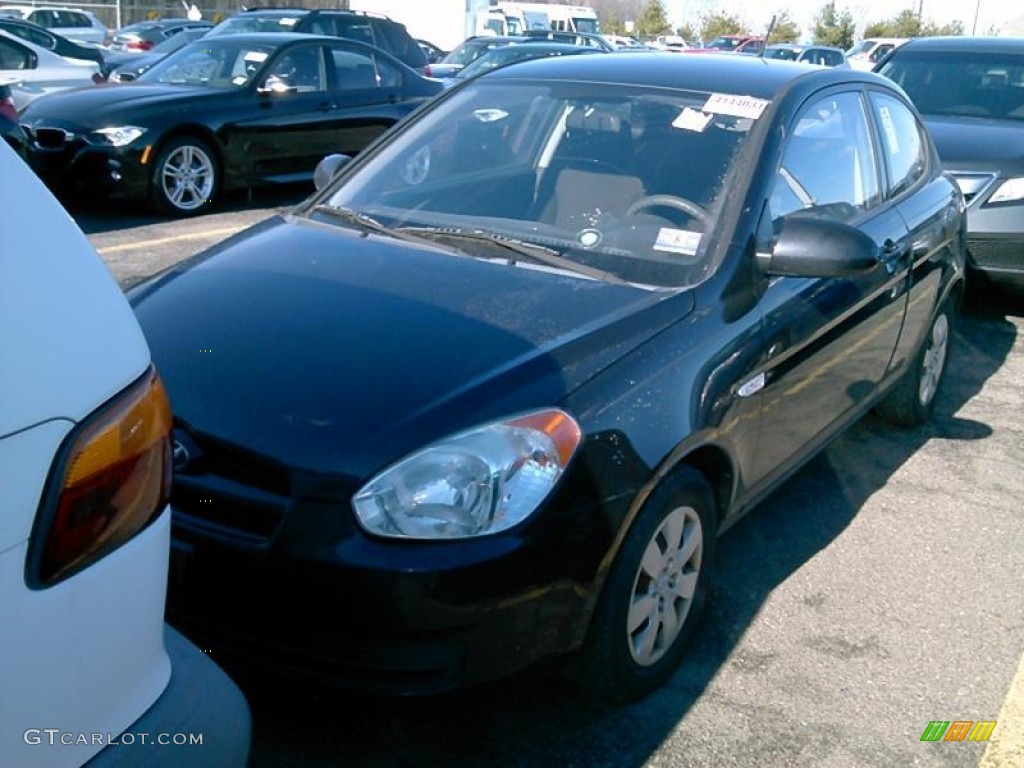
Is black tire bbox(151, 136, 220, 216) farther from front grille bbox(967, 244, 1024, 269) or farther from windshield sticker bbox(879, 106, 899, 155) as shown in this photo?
windshield sticker bbox(879, 106, 899, 155)

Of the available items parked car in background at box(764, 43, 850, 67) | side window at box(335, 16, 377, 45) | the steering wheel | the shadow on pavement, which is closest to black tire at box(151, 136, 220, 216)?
side window at box(335, 16, 377, 45)

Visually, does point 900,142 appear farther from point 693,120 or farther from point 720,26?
point 720,26

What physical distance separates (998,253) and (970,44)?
2.80 meters

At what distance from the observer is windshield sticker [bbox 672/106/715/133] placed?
12.8 ft

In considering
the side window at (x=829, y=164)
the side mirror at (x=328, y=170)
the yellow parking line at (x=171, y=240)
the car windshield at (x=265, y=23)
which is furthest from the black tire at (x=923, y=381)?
the car windshield at (x=265, y=23)

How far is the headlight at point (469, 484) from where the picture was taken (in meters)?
2.61

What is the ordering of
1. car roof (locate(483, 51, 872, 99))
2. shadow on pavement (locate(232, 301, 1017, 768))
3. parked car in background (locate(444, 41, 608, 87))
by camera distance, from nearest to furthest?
shadow on pavement (locate(232, 301, 1017, 768)), car roof (locate(483, 51, 872, 99)), parked car in background (locate(444, 41, 608, 87))

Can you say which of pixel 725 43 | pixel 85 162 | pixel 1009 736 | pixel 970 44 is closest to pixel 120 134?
pixel 85 162

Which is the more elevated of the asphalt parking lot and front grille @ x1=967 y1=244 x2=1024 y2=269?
front grille @ x1=967 y1=244 x2=1024 y2=269

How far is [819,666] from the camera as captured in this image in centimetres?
342

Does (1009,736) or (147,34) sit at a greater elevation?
(147,34)

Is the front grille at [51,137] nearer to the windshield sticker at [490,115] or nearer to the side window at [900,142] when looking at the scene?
the windshield sticker at [490,115]

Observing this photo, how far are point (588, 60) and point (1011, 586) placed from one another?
2449 mm

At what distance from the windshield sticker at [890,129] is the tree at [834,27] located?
5243cm
